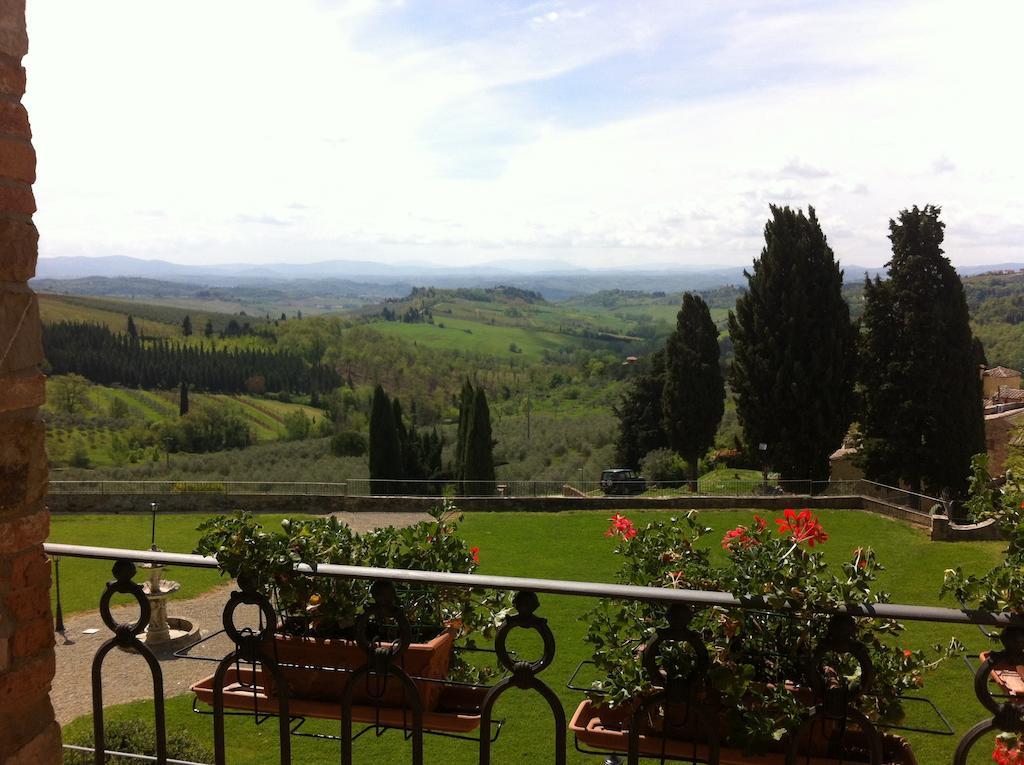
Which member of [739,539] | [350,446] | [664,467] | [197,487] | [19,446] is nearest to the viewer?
[19,446]

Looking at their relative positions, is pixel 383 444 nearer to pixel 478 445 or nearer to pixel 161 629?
pixel 478 445

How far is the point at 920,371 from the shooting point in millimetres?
19375

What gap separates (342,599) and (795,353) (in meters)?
20.5

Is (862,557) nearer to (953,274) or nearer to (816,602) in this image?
(816,602)

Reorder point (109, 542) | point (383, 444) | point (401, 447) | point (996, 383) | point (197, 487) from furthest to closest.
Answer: point (996, 383)
point (401, 447)
point (383, 444)
point (197, 487)
point (109, 542)

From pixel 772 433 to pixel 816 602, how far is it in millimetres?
20614

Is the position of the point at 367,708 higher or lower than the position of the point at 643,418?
higher

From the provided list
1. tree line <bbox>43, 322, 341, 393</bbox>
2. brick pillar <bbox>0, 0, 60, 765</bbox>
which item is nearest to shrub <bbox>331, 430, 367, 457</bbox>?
tree line <bbox>43, 322, 341, 393</bbox>

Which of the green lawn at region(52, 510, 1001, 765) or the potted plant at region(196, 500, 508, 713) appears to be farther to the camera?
the green lawn at region(52, 510, 1001, 765)

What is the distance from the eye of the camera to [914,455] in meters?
19.4

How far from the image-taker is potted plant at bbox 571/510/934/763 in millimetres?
2016

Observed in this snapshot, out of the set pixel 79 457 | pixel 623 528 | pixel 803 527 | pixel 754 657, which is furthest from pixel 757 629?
pixel 79 457

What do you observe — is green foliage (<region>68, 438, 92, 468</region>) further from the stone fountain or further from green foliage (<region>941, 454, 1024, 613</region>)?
green foliage (<region>941, 454, 1024, 613</region>)

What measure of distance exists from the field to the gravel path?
31441mm
